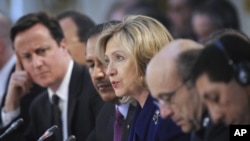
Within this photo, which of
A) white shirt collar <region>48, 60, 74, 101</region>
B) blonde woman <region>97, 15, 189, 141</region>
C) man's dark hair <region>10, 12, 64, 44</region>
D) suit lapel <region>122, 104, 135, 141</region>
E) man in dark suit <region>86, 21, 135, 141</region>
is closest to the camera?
blonde woman <region>97, 15, 189, 141</region>

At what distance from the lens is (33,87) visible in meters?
5.11

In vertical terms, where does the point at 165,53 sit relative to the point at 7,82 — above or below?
above

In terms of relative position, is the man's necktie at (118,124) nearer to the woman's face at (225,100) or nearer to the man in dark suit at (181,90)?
the man in dark suit at (181,90)

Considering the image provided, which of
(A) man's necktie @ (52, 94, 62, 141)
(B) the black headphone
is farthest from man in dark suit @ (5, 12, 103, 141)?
(B) the black headphone

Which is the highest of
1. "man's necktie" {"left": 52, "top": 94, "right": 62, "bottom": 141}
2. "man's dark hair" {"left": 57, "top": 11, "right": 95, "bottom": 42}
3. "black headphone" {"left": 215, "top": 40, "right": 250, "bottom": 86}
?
"black headphone" {"left": 215, "top": 40, "right": 250, "bottom": 86}

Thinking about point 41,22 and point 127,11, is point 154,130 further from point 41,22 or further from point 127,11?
point 127,11

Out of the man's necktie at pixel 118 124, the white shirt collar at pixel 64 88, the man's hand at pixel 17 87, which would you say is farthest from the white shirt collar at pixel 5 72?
the man's necktie at pixel 118 124

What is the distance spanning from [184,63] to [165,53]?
0.35ft

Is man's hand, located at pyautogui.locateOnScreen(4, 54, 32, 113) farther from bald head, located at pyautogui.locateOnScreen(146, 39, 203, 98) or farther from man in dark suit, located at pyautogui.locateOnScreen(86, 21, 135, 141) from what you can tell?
bald head, located at pyautogui.locateOnScreen(146, 39, 203, 98)

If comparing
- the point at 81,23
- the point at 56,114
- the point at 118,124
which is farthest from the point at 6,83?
the point at 118,124

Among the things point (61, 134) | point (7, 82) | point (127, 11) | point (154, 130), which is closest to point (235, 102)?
point (154, 130)

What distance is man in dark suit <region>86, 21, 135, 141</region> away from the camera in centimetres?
381

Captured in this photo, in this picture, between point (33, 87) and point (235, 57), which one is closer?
point (235, 57)

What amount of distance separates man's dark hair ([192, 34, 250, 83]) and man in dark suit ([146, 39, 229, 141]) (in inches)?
1.5
